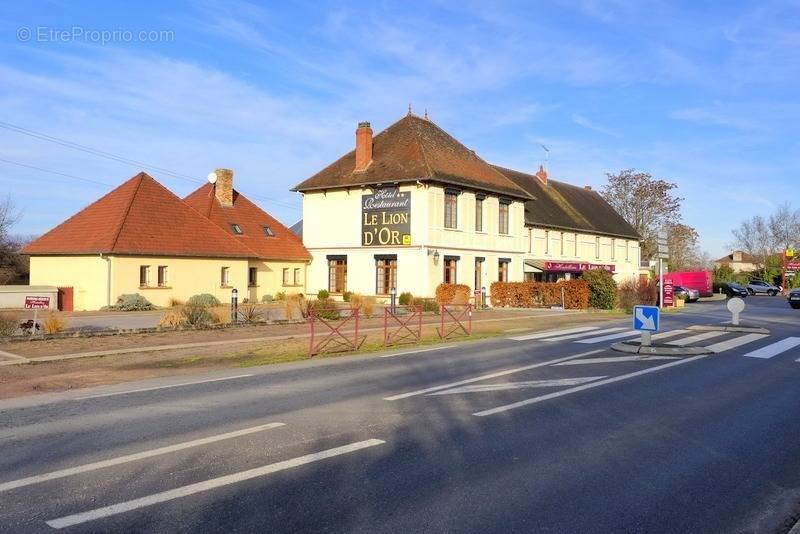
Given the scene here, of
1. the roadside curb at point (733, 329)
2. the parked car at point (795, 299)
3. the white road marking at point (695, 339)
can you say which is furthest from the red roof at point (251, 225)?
the parked car at point (795, 299)

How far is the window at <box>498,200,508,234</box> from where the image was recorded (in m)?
39.5

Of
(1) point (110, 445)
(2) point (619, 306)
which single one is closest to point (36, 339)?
(1) point (110, 445)

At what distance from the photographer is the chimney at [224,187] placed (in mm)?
40656

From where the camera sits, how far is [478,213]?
3784 cm

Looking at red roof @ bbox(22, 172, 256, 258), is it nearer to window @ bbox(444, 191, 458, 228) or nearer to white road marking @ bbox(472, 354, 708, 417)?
window @ bbox(444, 191, 458, 228)

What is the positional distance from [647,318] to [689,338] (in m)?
4.62

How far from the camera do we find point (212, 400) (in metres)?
9.77

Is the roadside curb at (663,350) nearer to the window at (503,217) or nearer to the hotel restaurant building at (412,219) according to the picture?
the hotel restaurant building at (412,219)

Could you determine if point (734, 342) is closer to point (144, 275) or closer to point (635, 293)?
point (635, 293)

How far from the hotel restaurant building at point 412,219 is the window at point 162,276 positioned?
32.1 ft

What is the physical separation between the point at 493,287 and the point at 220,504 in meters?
30.6

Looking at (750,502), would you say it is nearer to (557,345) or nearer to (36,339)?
(557,345)

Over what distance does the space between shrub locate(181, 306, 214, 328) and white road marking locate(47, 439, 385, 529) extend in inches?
565

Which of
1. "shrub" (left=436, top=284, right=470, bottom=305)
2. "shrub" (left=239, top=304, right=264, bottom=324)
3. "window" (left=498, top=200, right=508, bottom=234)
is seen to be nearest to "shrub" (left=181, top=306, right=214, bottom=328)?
"shrub" (left=239, top=304, right=264, bottom=324)
